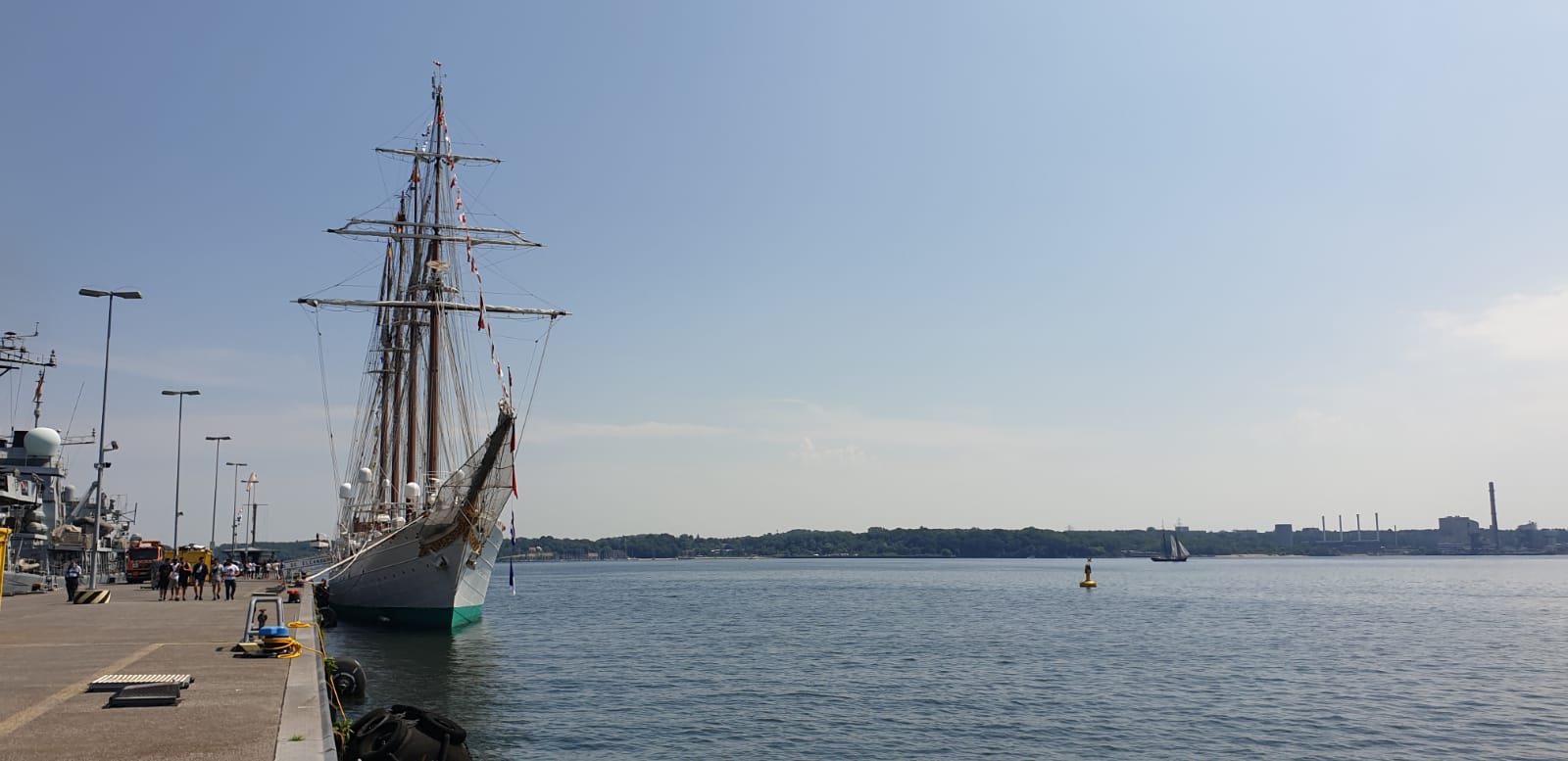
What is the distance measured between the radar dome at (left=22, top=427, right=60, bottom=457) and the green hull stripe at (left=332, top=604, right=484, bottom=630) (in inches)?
1424

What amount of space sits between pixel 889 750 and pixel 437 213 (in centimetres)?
4776

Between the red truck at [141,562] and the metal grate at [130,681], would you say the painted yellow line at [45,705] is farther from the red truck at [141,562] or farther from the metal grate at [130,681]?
the red truck at [141,562]

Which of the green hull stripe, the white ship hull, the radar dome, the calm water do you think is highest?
the radar dome

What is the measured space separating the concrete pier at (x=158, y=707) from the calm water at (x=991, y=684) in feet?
18.2

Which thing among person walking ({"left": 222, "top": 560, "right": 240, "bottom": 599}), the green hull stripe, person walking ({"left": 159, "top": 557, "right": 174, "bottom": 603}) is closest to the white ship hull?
the green hull stripe

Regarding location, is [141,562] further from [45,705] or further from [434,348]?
[45,705]

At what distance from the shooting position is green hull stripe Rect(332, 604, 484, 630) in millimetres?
49781

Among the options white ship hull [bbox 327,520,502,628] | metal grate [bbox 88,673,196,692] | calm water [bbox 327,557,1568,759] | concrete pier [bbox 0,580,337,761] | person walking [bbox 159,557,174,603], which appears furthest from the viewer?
white ship hull [bbox 327,520,502,628]

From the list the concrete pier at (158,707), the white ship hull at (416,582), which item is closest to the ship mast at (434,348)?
the white ship hull at (416,582)

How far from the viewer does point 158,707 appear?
14.0 m

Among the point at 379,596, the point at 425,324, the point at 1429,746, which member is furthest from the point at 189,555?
the point at 1429,746

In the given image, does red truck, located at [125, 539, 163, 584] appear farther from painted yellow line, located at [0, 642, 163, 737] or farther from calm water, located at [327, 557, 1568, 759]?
painted yellow line, located at [0, 642, 163, 737]

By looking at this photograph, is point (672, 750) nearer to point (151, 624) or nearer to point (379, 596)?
point (151, 624)

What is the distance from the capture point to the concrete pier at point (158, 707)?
11.5 metres
